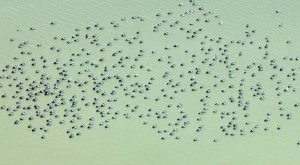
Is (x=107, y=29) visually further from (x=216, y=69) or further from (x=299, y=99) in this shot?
(x=299, y=99)

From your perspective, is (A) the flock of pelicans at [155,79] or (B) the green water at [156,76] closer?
(B) the green water at [156,76]

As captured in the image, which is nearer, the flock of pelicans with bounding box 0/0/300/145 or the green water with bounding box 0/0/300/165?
the green water with bounding box 0/0/300/165

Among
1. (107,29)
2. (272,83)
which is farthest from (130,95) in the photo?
(272,83)

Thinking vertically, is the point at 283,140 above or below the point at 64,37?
below
